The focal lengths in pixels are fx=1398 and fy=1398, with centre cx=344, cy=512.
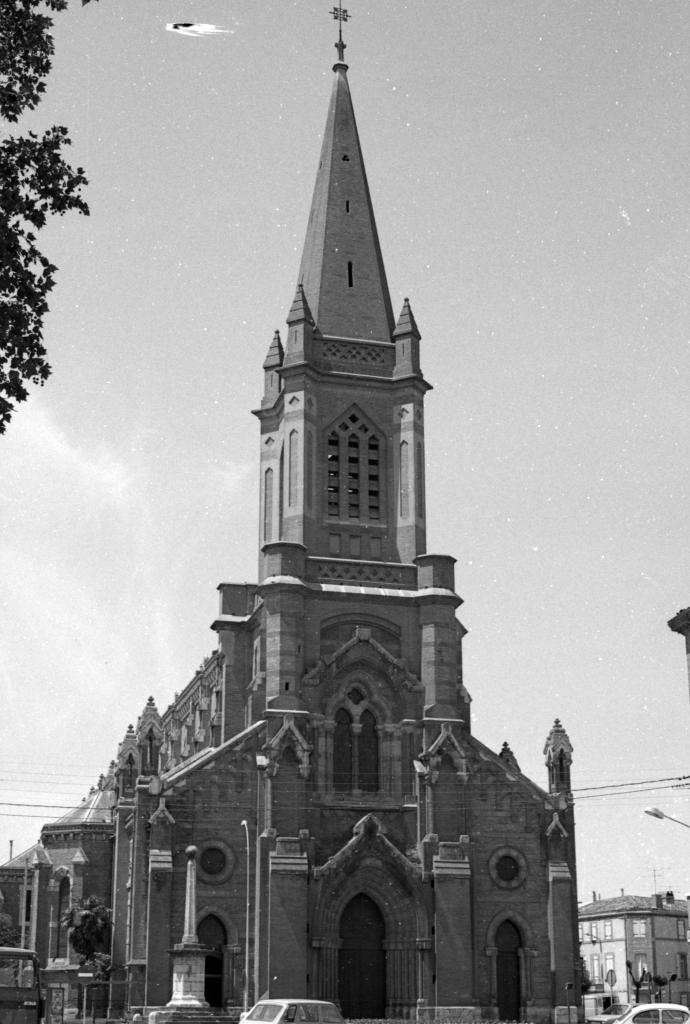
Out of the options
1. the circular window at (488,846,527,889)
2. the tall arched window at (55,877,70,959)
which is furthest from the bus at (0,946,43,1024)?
the tall arched window at (55,877,70,959)

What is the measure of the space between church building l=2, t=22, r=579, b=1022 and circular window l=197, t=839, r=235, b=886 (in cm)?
8

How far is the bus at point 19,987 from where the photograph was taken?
98.1 feet

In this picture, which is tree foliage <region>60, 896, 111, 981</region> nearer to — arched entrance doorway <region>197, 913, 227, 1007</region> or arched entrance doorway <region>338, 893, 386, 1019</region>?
arched entrance doorway <region>197, 913, 227, 1007</region>

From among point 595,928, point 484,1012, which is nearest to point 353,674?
point 484,1012

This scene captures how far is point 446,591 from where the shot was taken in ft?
203

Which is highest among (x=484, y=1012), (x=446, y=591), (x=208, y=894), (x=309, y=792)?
(x=446, y=591)

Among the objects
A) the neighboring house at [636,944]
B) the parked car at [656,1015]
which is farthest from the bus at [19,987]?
the neighboring house at [636,944]

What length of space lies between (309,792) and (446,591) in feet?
36.0

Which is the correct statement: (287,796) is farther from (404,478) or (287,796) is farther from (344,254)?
(344,254)

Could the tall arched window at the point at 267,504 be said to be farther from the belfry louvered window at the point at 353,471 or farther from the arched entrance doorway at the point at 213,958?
the arched entrance doorway at the point at 213,958

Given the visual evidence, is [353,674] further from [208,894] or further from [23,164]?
[23,164]

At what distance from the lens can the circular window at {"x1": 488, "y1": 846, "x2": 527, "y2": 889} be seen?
191 ft

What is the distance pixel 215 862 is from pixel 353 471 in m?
19.3

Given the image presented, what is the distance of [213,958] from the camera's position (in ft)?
180
